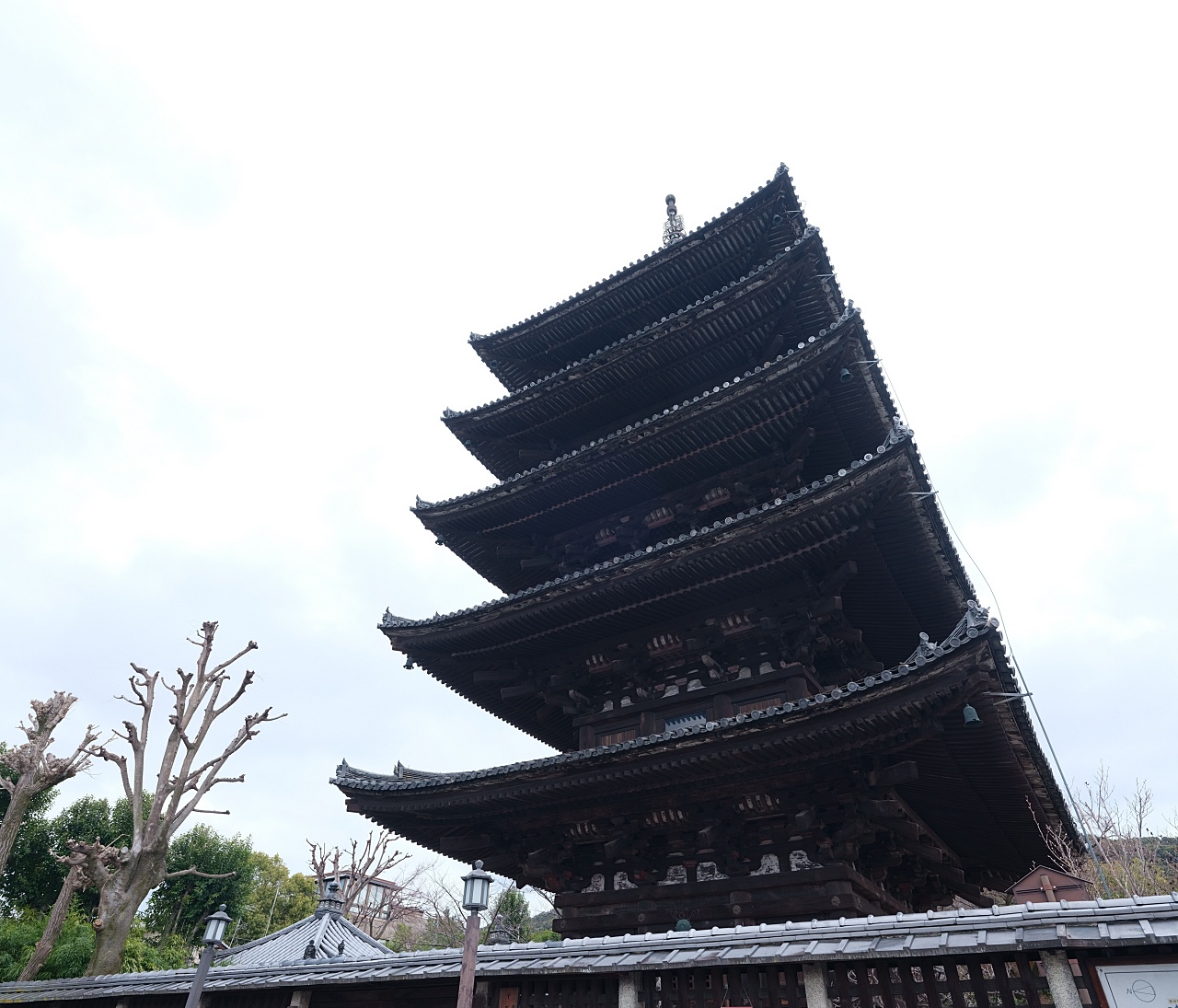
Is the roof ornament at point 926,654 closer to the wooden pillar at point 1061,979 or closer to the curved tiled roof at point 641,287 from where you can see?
the wooden pillar at point 1061,979

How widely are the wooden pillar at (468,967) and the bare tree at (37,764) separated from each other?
60.5 ft

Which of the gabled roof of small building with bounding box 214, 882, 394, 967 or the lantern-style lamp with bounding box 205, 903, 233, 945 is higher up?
the gabled roof of small building with bounding box 214, 882, 394, 967

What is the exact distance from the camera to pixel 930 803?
10.8 m

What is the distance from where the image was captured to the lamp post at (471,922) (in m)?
7.11

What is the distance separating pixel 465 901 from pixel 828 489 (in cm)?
681

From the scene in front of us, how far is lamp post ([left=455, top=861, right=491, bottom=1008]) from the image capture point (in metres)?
7.11

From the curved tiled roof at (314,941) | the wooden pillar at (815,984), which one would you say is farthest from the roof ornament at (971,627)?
the curved tiled roof at (314,941)

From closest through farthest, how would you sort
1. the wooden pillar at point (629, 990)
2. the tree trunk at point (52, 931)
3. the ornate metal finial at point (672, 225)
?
1. the wooden pillar at point (629, 990)
2. the tree trunk at point (52, 931)
3. the ornate metal finial at point (672, 225)

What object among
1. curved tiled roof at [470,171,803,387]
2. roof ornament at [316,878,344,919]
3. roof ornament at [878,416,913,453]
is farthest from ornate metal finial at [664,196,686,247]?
roof ornament at [316,878,344,919]

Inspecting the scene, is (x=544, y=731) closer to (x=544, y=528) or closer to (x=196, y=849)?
(x=544, y=528)

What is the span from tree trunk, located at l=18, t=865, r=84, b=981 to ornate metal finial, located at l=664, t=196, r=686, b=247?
23.1 meters

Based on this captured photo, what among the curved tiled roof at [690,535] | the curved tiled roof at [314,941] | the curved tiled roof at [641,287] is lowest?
the curved tiled roof at [314,941]

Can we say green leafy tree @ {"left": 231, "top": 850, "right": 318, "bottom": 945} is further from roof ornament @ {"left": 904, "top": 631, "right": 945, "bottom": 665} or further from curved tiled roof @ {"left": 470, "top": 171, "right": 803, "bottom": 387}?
roof ornament @ {"left": 904, "top": 631, "right": 945, "bottom": 665}

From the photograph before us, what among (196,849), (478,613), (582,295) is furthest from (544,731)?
(196,849)
